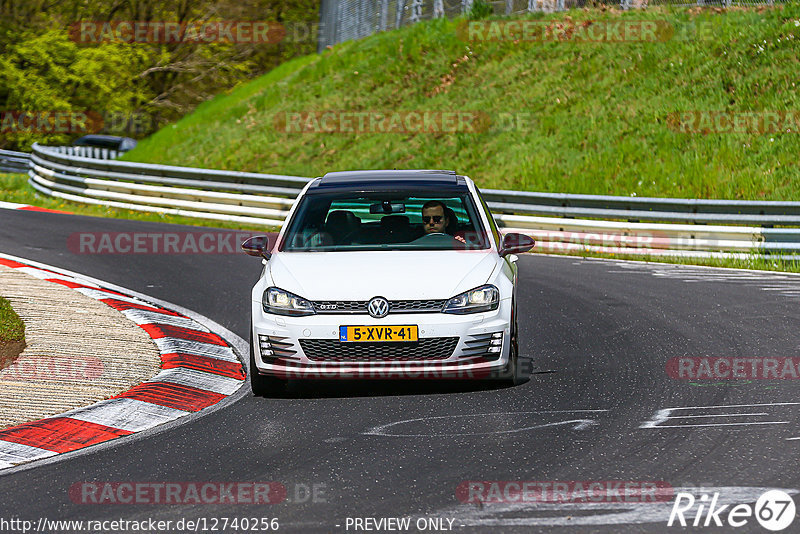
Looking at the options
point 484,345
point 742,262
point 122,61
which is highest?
point 122,61

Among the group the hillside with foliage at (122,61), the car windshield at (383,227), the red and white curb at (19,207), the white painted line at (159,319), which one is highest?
the hillside with foliage at (122,61)

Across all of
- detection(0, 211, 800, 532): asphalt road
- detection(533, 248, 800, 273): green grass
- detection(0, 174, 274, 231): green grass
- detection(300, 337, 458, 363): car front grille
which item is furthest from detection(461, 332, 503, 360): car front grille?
detection(0, 174, 274, 231): green grass

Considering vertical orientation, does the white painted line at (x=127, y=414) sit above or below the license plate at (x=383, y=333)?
below

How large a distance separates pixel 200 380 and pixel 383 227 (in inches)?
71.3

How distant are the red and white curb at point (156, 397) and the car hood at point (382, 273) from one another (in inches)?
40.5

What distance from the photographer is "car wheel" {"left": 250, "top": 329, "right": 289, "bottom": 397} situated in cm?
820

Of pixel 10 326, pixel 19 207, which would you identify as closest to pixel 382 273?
pixel 10 326

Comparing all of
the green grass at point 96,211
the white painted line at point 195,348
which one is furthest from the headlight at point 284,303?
the green grass at point 96,211

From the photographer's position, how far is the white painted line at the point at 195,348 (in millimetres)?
9672

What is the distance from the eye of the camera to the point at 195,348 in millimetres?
9875

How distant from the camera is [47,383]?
830 centimetres

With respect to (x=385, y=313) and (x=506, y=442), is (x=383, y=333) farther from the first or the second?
(x=506, y=442)

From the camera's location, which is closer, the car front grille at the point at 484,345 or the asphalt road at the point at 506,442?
the asphalt road at the point at 506,442

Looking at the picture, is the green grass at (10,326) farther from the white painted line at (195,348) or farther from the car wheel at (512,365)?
the car wheel at (512,365)
